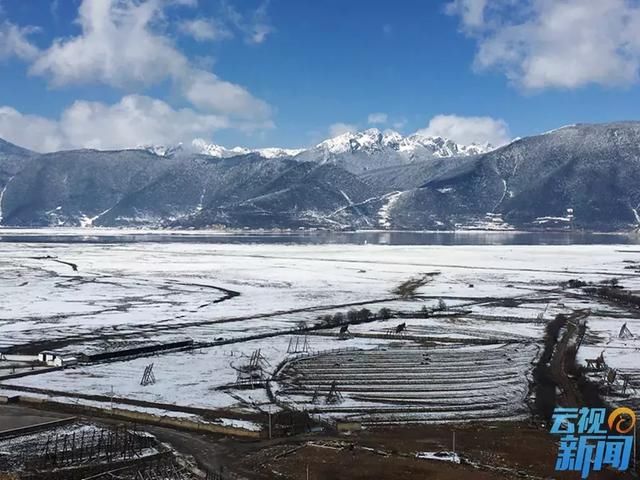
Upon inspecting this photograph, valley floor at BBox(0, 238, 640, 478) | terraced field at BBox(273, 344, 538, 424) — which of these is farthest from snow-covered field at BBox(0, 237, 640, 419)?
terraced field at BBox(273, 344, 538, 424)

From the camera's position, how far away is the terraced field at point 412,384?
105ft

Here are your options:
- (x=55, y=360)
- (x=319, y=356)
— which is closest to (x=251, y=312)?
(x=319, y=356)

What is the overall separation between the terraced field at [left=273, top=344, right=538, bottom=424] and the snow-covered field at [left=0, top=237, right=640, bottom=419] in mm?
324

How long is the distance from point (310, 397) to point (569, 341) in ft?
78.5

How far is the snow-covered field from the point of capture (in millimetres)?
38156

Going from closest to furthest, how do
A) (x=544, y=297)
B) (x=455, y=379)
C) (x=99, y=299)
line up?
1. (x=455, y=379)
2. (x=99, y=299)
3. (x=544, y=297)

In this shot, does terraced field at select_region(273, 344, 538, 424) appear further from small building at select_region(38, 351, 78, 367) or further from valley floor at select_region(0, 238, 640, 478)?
small building at select_region(38, 351, 78, 367)

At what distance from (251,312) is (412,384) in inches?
1110

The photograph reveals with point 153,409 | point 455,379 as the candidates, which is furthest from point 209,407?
point 455,379

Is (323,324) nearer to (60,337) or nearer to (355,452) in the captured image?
(60,337)

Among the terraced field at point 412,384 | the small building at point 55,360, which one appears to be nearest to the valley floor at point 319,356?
the terraced field at point 412,384

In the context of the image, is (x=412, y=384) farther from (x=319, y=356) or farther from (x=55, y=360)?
(x=55, y=360)

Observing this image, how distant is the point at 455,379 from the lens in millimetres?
37938

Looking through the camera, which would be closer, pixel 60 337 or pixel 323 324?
pixel 60 337
